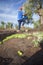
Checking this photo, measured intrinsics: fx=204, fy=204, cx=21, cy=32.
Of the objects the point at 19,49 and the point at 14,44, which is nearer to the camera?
the point at 19,49

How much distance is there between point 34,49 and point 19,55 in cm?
96

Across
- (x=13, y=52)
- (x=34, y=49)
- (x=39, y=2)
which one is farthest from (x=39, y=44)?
(x=39, y=2)

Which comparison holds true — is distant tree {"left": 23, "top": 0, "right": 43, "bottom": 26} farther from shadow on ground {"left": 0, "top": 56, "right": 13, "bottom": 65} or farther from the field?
shadow on ground {"left": 0, "top": 56, "right": 13, "bottom": 65}

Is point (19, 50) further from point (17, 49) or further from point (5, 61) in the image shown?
point (5, 61)

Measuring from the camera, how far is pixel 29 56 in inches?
266

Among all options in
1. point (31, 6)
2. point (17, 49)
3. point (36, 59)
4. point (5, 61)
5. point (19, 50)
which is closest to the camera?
point (5, 61)

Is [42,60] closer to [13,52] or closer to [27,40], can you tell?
[13,52]

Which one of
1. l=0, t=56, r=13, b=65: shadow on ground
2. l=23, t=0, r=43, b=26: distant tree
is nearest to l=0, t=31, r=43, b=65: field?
l=0, t=56, r=13, b=65: shadow on ground

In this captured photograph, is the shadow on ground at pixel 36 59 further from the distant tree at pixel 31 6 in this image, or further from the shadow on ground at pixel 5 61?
the distant tree at pixel 31 6

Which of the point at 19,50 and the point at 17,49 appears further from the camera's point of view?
the point at 17,49

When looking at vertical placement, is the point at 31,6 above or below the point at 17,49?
above

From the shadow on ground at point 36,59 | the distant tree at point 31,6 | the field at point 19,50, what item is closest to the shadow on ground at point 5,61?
the field at point 19,50

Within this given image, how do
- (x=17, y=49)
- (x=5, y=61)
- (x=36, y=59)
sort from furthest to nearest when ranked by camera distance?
(x=17, y=49), (x=36, y=59), (x=5, y=61)

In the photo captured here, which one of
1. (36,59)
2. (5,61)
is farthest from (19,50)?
(5,61)
